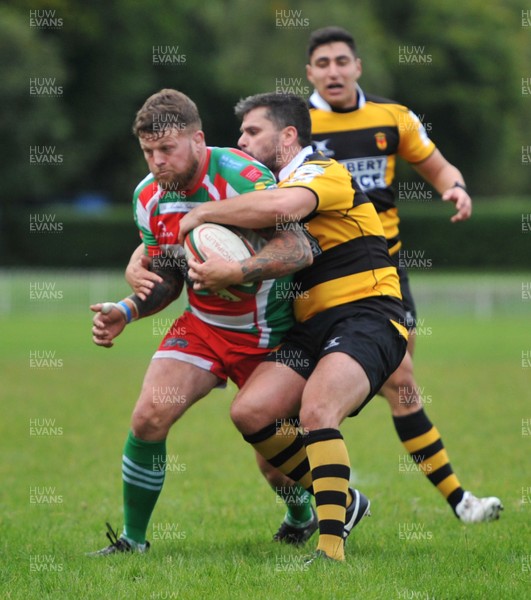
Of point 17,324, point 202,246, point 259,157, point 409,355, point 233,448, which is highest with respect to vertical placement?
point 259,157

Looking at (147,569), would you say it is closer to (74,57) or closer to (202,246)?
(202,246)

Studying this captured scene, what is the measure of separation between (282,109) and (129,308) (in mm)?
1370

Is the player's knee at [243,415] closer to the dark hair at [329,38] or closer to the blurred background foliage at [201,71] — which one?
the dark hair at [329,38]

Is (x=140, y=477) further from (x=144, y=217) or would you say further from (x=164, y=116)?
(x=164, y=116)

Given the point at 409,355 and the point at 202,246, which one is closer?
the point at 202,246

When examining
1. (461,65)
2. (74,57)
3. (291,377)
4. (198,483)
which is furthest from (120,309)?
(461,65)

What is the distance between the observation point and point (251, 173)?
5.88 meters

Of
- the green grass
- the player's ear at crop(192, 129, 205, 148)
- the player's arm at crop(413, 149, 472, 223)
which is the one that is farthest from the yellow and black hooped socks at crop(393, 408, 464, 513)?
the player's ear at crop(192, 129, 205, 148)

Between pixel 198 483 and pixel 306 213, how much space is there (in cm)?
379

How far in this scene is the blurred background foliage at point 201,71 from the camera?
42281 millimetres

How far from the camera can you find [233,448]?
35.2 feet

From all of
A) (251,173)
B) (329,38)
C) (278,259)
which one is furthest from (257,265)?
(329,38)

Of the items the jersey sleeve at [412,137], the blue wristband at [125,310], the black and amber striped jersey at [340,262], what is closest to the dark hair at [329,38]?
the jersey sleeve at [412,137]

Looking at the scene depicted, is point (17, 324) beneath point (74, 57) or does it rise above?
beneath
